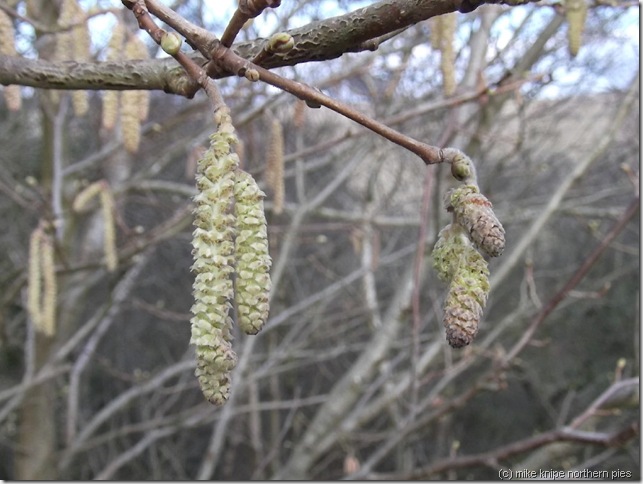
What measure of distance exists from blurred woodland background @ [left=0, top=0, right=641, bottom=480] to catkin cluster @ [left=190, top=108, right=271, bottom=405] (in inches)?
6.4

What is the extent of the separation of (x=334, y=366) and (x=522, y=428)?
1995 mm

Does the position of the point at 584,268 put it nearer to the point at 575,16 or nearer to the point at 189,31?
the point at 575,16

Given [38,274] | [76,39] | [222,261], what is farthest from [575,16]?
[38,274]

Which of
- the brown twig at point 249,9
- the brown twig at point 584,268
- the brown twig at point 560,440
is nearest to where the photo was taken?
the brown twig at point 249,9

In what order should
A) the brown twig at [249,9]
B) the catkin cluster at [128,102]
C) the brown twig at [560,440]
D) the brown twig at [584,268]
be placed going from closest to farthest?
the brown twig at [249,9]
the catkin cluster at [128,102]
the brown twig at [560,440]
the brown twig at [584,268]

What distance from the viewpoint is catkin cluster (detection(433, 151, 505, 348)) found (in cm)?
61

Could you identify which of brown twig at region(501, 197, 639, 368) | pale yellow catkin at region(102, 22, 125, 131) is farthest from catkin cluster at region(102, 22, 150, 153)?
brown twig at region(501, 197, 639, 368)

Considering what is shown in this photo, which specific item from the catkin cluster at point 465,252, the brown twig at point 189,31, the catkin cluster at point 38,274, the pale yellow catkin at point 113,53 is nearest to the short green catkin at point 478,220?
the catkin cluster at point 465,252

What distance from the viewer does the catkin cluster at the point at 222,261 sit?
1.98ft

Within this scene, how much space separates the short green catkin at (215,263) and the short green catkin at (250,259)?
11mm

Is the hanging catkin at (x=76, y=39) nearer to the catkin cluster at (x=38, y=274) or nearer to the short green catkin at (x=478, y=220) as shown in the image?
the catkin cluster at (x=38, y=274)

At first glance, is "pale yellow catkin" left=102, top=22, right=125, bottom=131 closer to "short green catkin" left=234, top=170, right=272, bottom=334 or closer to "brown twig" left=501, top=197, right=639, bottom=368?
"short green catkin" left=234, top=170, right=272, bottom=334

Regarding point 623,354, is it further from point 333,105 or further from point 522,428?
A: point 333,105

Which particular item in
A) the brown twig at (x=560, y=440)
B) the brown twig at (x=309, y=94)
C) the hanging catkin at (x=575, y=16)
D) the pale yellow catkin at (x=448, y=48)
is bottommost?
the brown twig at (x=560, y=440)
